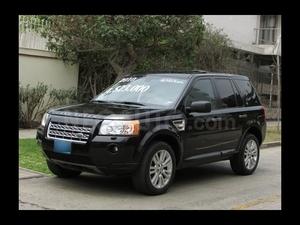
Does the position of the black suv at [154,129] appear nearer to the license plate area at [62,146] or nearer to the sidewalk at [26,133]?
the license plate area at [62,146]

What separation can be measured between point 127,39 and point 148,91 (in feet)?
15.5

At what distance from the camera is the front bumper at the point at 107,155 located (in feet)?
23.3

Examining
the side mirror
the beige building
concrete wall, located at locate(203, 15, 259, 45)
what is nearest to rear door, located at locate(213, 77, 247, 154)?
the side mirror

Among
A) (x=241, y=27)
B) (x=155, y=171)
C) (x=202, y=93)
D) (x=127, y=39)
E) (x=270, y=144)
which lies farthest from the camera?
(x=241, y=27)

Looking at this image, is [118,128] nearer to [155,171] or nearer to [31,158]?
[155,171]

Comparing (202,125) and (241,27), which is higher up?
(241,27)

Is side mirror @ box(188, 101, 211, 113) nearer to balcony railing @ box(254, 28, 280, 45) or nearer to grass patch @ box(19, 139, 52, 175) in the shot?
grass patch @ box(19, 139, 52, 175)

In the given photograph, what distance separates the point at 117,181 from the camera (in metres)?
8.52

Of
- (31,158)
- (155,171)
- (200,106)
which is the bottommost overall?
(31,158)

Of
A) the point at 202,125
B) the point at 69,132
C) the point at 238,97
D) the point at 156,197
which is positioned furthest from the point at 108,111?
the point at 238,97

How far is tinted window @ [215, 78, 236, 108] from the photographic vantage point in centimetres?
915
